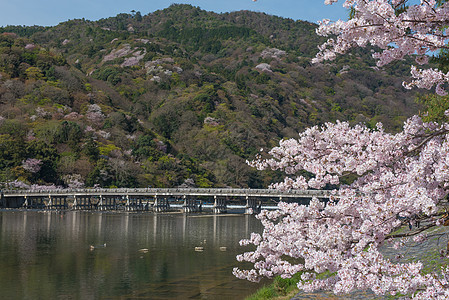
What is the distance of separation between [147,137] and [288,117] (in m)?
56.2

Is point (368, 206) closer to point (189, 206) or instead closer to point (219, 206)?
point (219, 206)

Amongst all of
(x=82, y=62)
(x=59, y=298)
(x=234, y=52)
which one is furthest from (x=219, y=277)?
(x=234, y=52)

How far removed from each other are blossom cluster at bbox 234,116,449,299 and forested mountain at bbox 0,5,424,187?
201ft

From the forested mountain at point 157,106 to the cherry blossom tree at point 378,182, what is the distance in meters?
61.6

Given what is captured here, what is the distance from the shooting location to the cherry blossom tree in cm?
573

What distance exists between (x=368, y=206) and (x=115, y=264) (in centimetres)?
1920

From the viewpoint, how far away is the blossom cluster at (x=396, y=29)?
5863 millimetres

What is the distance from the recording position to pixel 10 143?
62.3 metres

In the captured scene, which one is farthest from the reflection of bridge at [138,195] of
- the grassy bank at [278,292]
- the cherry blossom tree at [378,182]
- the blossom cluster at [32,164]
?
the cherry blossom tree at [378,182]

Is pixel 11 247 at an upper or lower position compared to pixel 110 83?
lower

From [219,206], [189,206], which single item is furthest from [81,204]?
[219,206]

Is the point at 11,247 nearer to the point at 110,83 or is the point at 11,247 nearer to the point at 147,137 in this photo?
the point at 147,137

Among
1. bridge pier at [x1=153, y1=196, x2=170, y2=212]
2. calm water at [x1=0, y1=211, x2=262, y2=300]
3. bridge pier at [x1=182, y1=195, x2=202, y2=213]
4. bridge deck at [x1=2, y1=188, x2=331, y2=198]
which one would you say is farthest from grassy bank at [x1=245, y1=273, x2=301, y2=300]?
bridge pier at [x1=153, y1=196, x2=170, y2=212]

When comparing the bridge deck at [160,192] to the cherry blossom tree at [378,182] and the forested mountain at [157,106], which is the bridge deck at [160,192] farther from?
the cherry blossom tree at [378,182]
